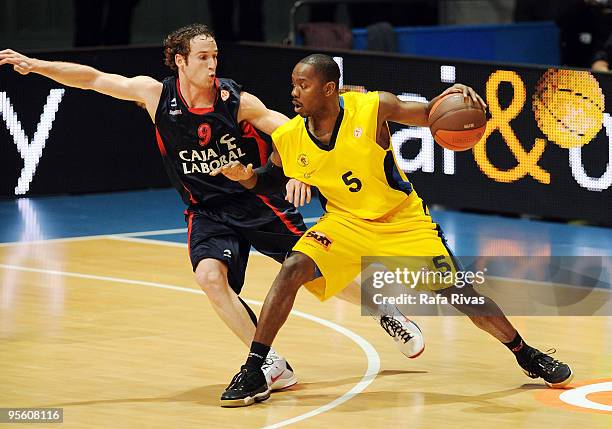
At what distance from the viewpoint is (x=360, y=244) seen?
7777 millimetres

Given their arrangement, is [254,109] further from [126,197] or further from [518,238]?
[126,197]

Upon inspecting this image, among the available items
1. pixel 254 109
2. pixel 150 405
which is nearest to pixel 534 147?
pixel 254 109

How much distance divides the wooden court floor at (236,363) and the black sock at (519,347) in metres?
0.19

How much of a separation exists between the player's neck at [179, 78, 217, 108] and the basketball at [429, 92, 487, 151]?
1.35 meters

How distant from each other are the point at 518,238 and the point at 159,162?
420 centimetres

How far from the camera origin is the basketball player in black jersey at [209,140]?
834 cm

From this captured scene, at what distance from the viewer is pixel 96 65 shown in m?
14.6

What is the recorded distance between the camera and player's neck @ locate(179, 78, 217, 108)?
27.7 feet

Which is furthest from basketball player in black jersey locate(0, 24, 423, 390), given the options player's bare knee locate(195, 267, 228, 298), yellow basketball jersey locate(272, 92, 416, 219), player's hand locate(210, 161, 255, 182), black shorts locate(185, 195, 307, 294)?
player's hand locate(210, 161, 255, 182)

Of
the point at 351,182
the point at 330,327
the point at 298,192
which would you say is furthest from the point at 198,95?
the point at 330,327

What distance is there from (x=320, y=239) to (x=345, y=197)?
27cm

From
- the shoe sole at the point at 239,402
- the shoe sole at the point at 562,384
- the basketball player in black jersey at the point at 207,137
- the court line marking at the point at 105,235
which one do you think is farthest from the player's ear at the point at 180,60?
the court line marking at the point at 105,235

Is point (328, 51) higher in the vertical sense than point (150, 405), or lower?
higher

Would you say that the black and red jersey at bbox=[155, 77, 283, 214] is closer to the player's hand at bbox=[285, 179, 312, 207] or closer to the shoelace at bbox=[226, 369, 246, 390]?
the player's hand at bbox=[285, 179, 312, 207]
